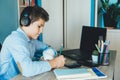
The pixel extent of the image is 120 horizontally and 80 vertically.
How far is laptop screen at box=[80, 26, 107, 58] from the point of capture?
2.11 m

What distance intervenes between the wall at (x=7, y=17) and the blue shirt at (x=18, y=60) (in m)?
1.24

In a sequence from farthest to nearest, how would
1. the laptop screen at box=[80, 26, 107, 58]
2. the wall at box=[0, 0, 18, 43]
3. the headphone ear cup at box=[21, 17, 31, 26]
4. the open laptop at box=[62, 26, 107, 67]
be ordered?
the wall at box=[0, 0, 18, 43] → the laptop screen at box=[80, 26, 107, 58] → the open laptop at box=[62, 26, 107, 67] → the headphone ear cup at box=[21, 17, 31, 26]

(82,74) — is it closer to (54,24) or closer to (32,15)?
(32,15)

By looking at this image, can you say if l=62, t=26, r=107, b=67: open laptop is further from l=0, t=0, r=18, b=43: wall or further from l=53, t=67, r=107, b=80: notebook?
l=0, t=0, r=18, b=43: wall

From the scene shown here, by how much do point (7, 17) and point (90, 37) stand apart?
1178mm

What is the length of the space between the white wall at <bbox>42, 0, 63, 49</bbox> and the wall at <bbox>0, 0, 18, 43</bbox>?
42 centimetres

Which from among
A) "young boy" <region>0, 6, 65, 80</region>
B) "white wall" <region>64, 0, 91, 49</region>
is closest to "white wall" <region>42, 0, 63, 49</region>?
"white wall" <region>64, 0, 91, 49</region>

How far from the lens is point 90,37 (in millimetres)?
2184

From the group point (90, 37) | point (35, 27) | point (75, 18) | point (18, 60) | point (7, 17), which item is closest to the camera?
point (18, 60)

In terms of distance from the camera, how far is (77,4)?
3.11m

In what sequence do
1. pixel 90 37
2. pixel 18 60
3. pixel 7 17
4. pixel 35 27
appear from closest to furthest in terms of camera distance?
1. pixel 18 60
2. pixel 35 27
3. pixel 90 37
4. pixel 7 17

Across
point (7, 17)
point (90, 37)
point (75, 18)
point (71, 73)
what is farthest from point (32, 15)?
point (75, 18)

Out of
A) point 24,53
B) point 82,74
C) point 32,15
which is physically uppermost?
point 32,15

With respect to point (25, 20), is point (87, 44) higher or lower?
lower
